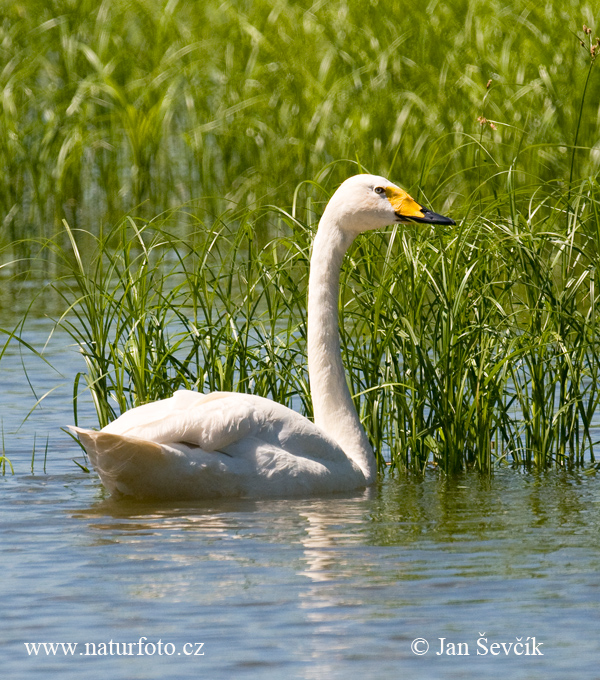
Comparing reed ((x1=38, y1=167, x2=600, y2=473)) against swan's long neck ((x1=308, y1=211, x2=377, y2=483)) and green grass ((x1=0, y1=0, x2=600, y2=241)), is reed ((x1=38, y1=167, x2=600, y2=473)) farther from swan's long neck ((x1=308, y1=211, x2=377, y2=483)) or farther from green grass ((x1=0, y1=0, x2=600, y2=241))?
green grass ((x1=0, y1=0, x2=600, y2=241))

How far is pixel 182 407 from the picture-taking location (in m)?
7.03

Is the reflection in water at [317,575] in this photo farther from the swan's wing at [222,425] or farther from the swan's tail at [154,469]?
the swan's wing at [222,425]

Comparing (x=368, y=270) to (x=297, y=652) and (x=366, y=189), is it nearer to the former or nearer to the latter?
(x=366, y=189)

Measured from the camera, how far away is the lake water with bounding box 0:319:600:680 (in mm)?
5004

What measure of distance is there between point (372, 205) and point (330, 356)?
80 cm

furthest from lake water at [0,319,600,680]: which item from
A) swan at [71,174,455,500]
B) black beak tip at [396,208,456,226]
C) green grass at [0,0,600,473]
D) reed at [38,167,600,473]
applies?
green grass at [0,0,600,473]

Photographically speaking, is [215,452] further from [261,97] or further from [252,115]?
[252,115]

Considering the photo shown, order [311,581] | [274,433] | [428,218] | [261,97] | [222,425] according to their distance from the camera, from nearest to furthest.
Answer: [311,581]
[222,425]
[274,433]
[428,218]
[261,97]

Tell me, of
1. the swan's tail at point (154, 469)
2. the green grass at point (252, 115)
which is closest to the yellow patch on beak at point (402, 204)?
the swan's tail at point (154, 469)

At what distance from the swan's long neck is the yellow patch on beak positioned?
A: 0.30 metres

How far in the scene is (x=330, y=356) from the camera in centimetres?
766

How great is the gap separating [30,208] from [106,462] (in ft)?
32.0

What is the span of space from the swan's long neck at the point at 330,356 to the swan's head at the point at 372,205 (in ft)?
0.31

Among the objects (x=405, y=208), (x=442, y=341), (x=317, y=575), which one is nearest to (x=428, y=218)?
(x=405, y=208)
